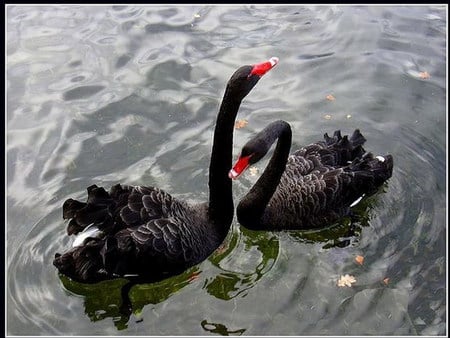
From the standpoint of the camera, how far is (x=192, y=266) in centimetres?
444

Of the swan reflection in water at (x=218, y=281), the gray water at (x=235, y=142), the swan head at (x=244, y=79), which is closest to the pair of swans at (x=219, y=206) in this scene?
the swan head at (x=244, y=79)

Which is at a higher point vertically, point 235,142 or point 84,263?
point 84,263

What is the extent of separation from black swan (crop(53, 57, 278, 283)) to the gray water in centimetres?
27

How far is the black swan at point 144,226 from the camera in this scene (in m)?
3.96

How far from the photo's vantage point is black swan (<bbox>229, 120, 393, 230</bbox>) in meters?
4.64

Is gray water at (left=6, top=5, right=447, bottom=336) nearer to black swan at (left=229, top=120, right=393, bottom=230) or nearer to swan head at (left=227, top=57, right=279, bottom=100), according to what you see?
black swan at (left=229, top=120, right=393, bottom=230)

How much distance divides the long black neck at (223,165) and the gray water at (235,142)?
0.33 meters

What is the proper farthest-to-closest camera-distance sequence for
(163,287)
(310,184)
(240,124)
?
(240,124), (310,184), (163,287)

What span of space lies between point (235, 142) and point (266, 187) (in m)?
1.15

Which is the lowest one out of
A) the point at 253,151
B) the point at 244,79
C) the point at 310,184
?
the point at 310,184

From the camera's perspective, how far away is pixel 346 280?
4.49 metres

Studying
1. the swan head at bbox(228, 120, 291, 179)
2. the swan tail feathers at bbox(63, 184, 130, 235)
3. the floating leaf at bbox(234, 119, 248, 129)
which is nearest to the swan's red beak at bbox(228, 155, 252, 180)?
the swan head at bbox(228, 120, 291, 179)

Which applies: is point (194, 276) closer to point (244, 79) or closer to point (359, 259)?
point (359, 259)

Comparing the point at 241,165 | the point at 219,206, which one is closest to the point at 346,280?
the point at 219,206
